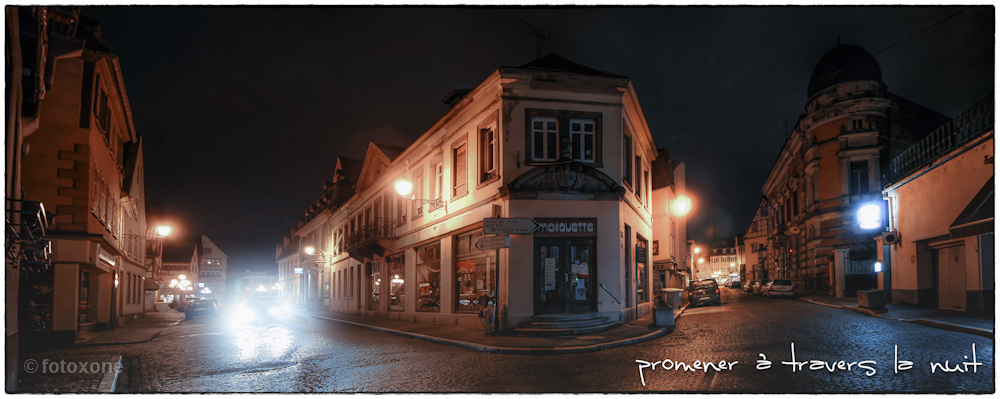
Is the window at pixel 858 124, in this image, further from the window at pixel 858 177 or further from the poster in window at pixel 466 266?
the poster in window at pixel 466 266

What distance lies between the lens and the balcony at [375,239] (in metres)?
27.2

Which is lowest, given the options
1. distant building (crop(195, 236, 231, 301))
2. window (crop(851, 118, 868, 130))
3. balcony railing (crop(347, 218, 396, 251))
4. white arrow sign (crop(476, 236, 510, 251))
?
distant building (crop(195, 236, 231, 301))

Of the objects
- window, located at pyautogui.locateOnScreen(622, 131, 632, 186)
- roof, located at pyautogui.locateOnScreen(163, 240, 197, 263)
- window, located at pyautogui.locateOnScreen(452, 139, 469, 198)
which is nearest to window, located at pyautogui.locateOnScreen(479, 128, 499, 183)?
window, located at pyautogui.locateOnScreen(452, 139, 469, 198)

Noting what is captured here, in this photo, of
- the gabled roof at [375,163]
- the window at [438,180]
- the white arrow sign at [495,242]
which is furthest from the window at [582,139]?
the gabled roof at [375,163]

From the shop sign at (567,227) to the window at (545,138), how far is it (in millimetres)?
1842

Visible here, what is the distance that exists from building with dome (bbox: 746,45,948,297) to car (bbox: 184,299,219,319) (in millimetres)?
37538

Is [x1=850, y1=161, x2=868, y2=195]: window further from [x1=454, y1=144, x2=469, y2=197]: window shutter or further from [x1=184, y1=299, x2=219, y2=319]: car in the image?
[x1=184, y1=299, x2=219, y2=319]: car

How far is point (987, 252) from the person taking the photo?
1573 centimetres

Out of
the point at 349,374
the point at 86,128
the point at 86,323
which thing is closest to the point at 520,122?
the point at 349,374

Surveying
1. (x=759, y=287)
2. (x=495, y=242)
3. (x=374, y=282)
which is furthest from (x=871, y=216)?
(x=759, y=287)

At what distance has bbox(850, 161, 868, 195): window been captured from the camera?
36.7 m

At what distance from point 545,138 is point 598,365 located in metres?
8.58

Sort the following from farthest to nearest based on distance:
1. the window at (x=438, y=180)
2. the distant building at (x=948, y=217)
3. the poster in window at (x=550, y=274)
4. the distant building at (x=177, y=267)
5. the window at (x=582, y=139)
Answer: the distant building at (x=177, y=267) → the window at (x=438, y=180) → the window at (x=582, y=139) → the poster in window at (x=550, y=274) → the distant building at (x=948, y=217)

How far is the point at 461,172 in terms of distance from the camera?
20328 mm
